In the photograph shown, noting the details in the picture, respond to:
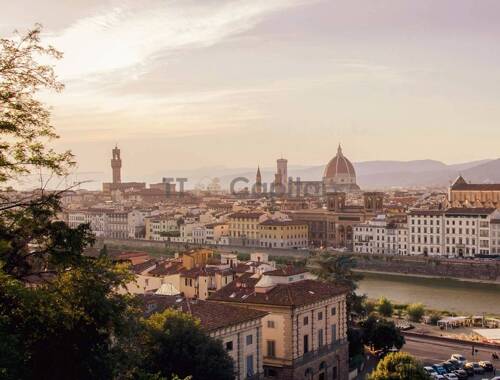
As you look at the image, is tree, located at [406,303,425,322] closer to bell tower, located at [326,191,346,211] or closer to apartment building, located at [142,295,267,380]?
apartment building, located at [142,295,267,380]

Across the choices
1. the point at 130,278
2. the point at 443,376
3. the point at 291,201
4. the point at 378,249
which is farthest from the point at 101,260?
the point at 291,201

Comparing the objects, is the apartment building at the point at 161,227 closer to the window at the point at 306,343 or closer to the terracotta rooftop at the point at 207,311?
the window at the point at 306,343

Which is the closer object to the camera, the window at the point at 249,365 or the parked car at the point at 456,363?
the window at the point at 249,365

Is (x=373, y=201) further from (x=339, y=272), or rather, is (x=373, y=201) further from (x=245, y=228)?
(x=339, y=272)

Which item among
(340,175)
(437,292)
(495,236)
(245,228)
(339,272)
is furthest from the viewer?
(340,175)

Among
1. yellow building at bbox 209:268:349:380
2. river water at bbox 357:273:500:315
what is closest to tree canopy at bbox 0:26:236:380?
yellow building at bbox 209:268:349:380

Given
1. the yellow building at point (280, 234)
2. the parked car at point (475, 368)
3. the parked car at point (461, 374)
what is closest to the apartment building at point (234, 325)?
the parked car at point (461, 374)

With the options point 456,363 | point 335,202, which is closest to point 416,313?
point 456,363
